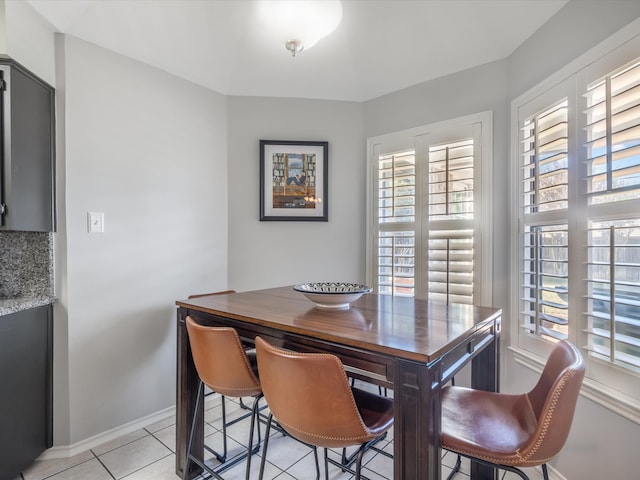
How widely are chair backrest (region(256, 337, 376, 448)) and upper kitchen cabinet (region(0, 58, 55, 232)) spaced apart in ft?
4.90

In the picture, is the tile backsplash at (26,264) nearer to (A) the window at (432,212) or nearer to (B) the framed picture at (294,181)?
(B) the framed picture at (294,181)

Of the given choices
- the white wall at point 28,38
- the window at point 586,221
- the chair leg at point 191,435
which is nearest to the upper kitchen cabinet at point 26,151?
the white wall at point 28,38

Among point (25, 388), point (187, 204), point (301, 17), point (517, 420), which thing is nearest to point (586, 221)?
point (517, 420)

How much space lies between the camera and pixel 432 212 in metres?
2.52

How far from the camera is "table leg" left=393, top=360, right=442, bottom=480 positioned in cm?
98

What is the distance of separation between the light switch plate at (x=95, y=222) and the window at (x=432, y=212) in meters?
1.91

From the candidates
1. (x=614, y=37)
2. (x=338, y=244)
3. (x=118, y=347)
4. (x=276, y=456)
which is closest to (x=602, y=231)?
(x=614, y=37)

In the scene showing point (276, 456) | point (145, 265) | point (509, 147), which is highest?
point (509, 147)

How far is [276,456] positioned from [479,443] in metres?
1.30

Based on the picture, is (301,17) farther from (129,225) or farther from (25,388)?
(25,388)

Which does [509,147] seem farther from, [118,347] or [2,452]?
[2,452]

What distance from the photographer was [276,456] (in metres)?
1.98

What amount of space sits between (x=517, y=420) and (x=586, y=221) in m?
0.96

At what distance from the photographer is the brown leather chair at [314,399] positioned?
107cm
